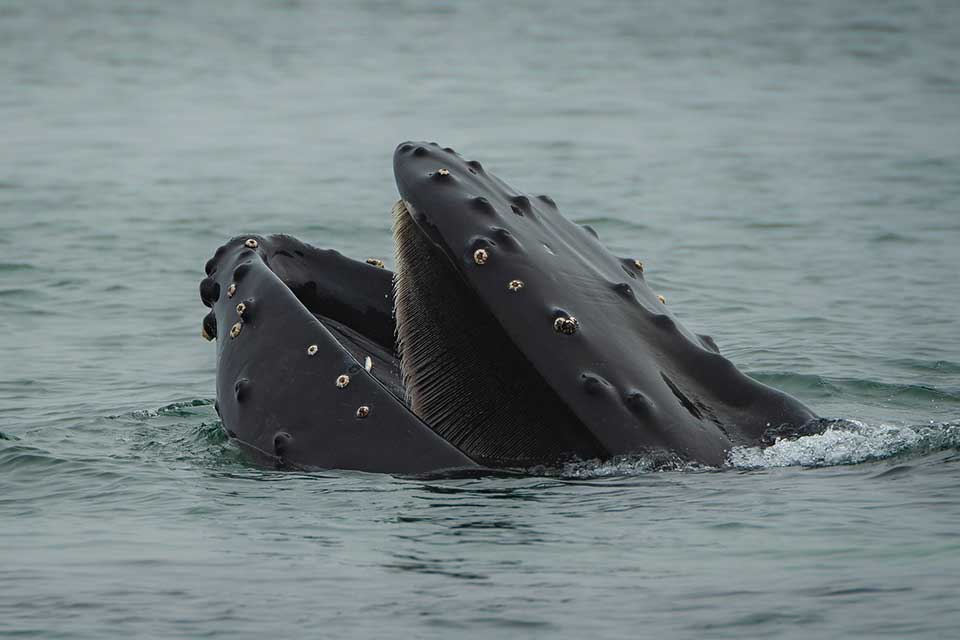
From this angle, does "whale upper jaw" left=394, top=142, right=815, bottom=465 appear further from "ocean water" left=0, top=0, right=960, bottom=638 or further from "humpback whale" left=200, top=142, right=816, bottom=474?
"ocean water" left=0, top=0, right=960, bottom=638

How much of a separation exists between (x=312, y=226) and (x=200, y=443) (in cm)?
1041

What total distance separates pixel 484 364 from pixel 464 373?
0.12 meters

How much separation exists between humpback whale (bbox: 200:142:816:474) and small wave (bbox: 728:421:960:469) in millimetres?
85

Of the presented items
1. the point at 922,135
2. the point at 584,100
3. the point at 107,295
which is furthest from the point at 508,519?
the point at 584,100

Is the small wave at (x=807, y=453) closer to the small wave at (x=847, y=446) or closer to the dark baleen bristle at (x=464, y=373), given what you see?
the small wave at (x=847, y=446)

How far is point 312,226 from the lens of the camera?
Answer: 19.5 m

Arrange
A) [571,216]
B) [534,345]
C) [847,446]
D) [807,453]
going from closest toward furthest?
1. [534,345]
2. [807,453]
3. [847,446]
4. [571,216]

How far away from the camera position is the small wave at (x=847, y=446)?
7309 millimetres

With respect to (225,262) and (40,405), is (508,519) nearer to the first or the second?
(225,262)

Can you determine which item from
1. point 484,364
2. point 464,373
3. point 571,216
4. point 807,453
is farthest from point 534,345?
point 571,216

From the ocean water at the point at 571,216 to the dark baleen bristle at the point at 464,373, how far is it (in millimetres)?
205

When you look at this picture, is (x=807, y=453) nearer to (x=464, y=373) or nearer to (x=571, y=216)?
(x=464, y=373)

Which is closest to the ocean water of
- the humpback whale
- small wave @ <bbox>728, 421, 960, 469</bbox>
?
small wave @ <bbox>728, 421, 960, 469</bbox>

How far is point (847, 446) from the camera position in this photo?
7.64m
